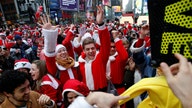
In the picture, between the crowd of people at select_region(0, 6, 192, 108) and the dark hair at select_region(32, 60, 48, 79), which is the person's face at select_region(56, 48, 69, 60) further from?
the dark hair at select_region(32, 60, 48, 79)

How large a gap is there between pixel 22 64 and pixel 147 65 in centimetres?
177

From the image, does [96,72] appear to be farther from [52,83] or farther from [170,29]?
[170,29]

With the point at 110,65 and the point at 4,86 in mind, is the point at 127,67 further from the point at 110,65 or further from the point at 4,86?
the point at 4,86

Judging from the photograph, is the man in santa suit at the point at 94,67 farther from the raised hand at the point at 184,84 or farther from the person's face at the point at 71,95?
the raised hand at the point at 184,84

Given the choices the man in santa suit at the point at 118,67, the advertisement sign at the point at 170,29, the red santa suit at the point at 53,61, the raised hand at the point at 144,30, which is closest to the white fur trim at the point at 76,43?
the man in santa suit at the point at 118,67

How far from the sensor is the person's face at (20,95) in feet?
7.47

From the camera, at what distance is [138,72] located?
3.44m

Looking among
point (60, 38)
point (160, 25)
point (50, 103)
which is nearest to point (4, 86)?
point (50, 103)

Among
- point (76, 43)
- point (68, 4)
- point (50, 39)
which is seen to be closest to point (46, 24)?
point (50, 39)

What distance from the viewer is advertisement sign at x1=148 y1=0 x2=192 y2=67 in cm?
114

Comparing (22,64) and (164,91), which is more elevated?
(164,91)

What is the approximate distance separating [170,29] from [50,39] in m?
1.88

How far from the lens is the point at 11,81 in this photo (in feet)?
7.55

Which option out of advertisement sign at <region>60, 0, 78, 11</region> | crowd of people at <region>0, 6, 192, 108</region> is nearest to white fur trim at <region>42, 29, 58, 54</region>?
crowd of people at <region>0, 6, 192, 108</region>
